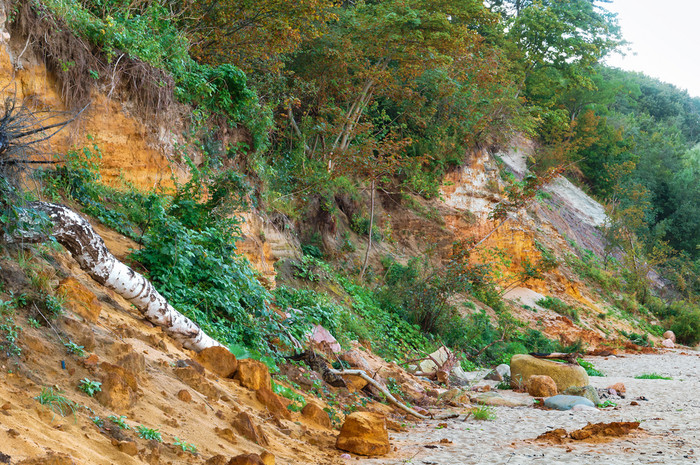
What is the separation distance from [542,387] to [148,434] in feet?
21.3

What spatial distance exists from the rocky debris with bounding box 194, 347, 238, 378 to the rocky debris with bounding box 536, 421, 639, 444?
2772 mm

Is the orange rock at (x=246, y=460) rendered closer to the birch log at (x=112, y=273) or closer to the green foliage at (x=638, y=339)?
the birch log at (x=112, y=273)

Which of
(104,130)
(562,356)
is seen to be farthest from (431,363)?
(104,130)

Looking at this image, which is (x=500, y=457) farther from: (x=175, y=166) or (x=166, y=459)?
(x=175, y=166)

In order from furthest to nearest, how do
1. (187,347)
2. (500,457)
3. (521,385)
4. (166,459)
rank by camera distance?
(521,385) < (187,347) < (500,457) < (166,459)

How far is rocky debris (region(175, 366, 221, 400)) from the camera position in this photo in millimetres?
4207

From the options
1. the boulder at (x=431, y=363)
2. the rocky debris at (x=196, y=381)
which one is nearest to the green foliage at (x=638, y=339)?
the boulder at (x=431, y=363)

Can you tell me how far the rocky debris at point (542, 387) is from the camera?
26.7ft

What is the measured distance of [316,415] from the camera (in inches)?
199

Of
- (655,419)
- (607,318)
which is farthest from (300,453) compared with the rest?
(607,318)

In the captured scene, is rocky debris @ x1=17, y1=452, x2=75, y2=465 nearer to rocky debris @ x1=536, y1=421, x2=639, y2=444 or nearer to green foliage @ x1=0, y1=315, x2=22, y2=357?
green foliage @ x1=0, y1=315, x2=22, y2=357

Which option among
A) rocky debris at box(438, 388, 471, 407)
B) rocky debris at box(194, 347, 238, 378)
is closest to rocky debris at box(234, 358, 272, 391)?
rocky debris at box(194, 347, 238, 378)

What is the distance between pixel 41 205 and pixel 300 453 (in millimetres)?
2650

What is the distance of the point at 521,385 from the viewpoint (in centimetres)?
894
